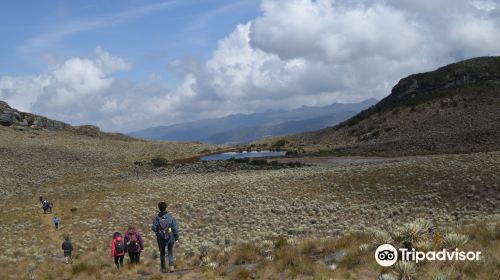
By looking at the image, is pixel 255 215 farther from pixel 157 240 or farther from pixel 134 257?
pixel 157 240

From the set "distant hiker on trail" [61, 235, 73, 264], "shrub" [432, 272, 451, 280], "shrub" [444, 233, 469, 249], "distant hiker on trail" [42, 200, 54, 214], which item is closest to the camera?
"shrub" [432, 272, 451, 280]

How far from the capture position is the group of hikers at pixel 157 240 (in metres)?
15.8

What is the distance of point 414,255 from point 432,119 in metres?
95.4

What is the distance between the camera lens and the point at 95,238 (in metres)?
31.0

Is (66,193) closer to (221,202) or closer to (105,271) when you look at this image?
(221,202)

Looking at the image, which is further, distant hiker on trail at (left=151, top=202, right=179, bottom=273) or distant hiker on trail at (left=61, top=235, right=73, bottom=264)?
distant hiker on trail at (left=61, top=235, right=73, bottom=264)

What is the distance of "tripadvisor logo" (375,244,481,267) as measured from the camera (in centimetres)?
1159

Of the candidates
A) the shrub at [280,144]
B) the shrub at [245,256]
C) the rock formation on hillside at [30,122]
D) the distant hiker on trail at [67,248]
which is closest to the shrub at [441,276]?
the shrub at [245,256]

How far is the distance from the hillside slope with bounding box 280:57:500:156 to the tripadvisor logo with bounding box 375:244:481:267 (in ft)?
194

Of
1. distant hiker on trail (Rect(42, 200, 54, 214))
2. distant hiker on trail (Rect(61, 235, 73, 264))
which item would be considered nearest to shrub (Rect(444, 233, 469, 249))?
distant hiker on trail (Rect(61, 235, 73, 264))

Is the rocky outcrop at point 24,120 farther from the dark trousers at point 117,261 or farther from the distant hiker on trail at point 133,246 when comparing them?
the distant hiker on trail at point 133,246

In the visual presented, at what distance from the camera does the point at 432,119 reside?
99.2 metres

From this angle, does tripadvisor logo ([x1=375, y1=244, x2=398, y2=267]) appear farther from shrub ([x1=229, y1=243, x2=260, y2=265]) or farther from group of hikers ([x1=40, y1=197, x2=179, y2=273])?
group of hikers ([x1=40, y1=197, x2=179, y2=273])

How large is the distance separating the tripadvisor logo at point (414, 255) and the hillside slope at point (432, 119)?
59.3m
